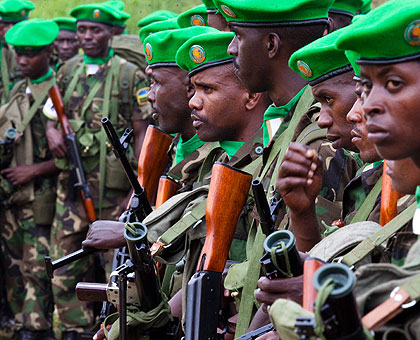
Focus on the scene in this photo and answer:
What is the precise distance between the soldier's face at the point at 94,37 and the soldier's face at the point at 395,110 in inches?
289

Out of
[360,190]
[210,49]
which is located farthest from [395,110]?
[210,49]

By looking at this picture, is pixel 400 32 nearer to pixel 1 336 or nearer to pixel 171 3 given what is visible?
pixel 1 336

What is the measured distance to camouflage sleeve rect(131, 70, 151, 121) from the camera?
9.45m

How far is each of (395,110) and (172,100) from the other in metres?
3.09

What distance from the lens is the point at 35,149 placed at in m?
9.98

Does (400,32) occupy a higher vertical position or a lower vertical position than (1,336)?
higher

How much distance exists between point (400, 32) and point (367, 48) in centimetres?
11

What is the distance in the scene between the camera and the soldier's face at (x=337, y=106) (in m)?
3.89

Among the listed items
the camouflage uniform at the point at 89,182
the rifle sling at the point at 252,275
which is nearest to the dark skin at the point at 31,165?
the camouflage uniform at the point at 89,182

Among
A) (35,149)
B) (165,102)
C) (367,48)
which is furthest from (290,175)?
(35,149)

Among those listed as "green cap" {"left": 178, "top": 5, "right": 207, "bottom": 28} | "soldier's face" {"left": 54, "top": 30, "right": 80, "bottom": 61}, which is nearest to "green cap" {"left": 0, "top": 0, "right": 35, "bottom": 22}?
"soldier's face" {"left": 54, "top": 30, "right": 80, "bottom": 61}

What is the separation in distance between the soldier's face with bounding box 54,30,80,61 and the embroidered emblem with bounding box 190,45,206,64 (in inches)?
254

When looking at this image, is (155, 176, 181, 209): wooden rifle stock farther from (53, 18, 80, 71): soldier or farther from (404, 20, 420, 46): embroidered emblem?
(53, 18, 80, 71): soldier

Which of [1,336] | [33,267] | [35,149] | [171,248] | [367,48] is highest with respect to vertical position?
[367,48]
